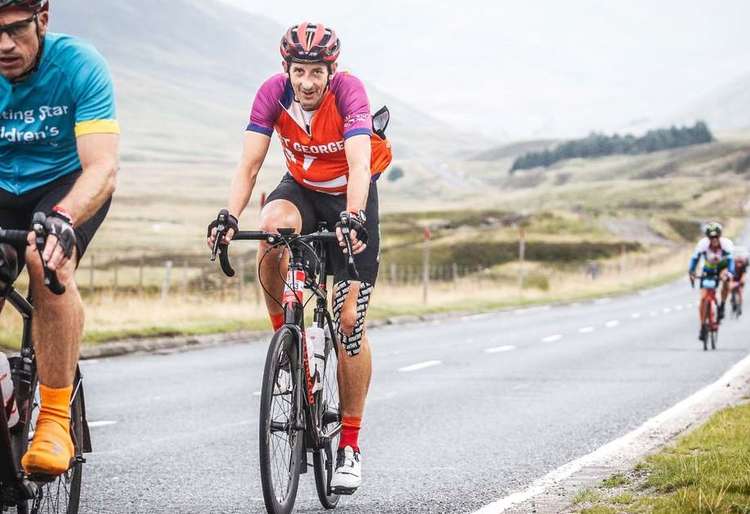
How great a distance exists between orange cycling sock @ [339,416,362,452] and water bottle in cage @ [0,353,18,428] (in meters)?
2.16

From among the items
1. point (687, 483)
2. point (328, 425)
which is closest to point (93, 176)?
point (328, 425)

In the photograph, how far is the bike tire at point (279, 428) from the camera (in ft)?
17.2

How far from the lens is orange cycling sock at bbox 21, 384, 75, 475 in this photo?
14.3 ft

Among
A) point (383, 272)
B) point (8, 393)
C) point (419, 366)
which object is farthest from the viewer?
point (383, 272)

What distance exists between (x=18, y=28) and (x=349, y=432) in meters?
2.90

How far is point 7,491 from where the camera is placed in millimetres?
4430

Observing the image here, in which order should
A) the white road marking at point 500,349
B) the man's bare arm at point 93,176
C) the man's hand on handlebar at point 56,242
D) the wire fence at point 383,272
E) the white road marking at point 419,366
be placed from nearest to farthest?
1. the man's hand on handlebar at point 56,242
2. the man's bare arm at point 93,176
3. the white road marking at point 419,366
4. the white road marking at point 500,349
5. the wire fence at point 383,272

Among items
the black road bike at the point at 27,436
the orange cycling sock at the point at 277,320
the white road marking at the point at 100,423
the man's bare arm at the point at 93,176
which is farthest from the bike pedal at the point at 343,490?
the white road marking at the point at 100,423

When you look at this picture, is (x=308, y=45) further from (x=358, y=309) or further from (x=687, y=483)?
(x=687, y=483)

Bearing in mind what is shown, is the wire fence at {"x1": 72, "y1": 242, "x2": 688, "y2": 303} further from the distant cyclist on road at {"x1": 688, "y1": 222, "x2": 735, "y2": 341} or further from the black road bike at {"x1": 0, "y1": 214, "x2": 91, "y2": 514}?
the black road bike at {"x1": 0, "y1": 214, "x2": 91, "y2": 514}

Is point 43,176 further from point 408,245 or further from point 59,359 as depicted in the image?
point 408,245

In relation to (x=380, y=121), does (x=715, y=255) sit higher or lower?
lower

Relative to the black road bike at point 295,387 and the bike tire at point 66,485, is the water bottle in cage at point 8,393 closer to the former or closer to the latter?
the bike tire at point 66,485

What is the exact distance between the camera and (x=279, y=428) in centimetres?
548
